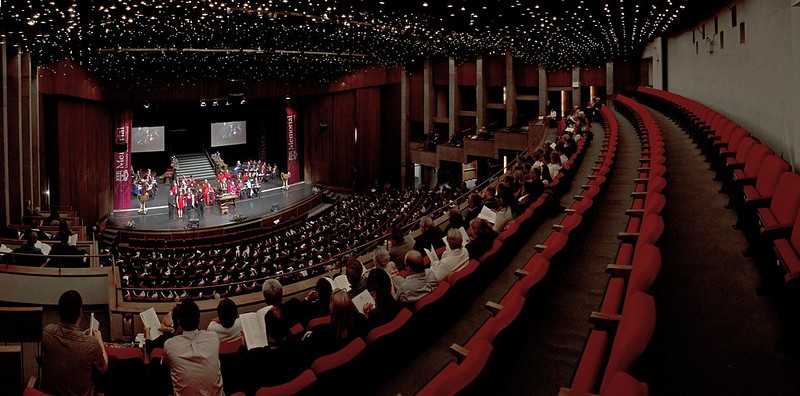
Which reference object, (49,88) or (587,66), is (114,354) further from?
(587,66)

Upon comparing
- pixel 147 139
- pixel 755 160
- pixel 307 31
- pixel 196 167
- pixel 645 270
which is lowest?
pixel 645 270

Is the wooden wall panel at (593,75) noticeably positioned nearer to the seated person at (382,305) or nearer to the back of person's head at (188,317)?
the seated person at (382,305)

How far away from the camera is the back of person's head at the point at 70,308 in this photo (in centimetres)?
301

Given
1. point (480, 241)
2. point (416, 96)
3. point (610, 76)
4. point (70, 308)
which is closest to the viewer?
point (70, 308)

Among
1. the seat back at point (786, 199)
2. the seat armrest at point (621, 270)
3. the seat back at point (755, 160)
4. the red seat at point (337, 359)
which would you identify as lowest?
the red seat at point (337, 359)

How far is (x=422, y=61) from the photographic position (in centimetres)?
2669

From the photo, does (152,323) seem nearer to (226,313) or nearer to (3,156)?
(226,313)

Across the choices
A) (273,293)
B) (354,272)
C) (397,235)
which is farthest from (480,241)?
(273,293)

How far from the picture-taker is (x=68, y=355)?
10.0 feet

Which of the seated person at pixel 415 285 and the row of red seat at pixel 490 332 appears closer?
the row of red seat at pixel 490 332

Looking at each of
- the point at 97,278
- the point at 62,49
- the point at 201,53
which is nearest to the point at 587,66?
the point at 201,53

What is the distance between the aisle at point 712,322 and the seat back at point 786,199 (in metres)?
0.35

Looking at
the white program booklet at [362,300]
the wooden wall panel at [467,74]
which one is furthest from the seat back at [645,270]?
the wooden wall panel at [467,74]

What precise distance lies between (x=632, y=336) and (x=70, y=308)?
8.61 feet
